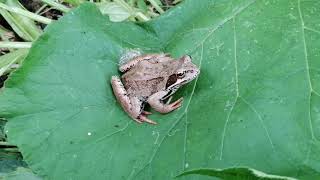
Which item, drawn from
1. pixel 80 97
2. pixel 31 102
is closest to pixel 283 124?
pixel 80 97

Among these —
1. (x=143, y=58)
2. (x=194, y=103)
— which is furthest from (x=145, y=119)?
(x=143, y=58)

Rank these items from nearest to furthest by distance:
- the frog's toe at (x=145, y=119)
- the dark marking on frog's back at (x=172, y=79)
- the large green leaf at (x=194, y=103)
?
the large green leaf at (x=194, y=103) < the frog's toe at (x=145, y=119) < the dark marking on frog's back at (x=172, y=79)

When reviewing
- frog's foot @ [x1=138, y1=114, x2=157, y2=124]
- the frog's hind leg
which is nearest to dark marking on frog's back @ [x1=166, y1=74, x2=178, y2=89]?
the frog's hind leg

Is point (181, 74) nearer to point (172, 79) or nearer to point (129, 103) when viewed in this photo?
point (172, 79)

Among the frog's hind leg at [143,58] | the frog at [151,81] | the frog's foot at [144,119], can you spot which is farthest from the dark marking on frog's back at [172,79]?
the frog's foot at [144,119]

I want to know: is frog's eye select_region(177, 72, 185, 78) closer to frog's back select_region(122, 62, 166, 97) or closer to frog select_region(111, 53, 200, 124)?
frog select_region(111, 53, 200, 124)

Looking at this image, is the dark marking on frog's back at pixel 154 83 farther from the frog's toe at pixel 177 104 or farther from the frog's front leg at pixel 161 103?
the frog's toe at pixel 177 104

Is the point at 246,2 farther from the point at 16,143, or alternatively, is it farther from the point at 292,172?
the point at 16,143
